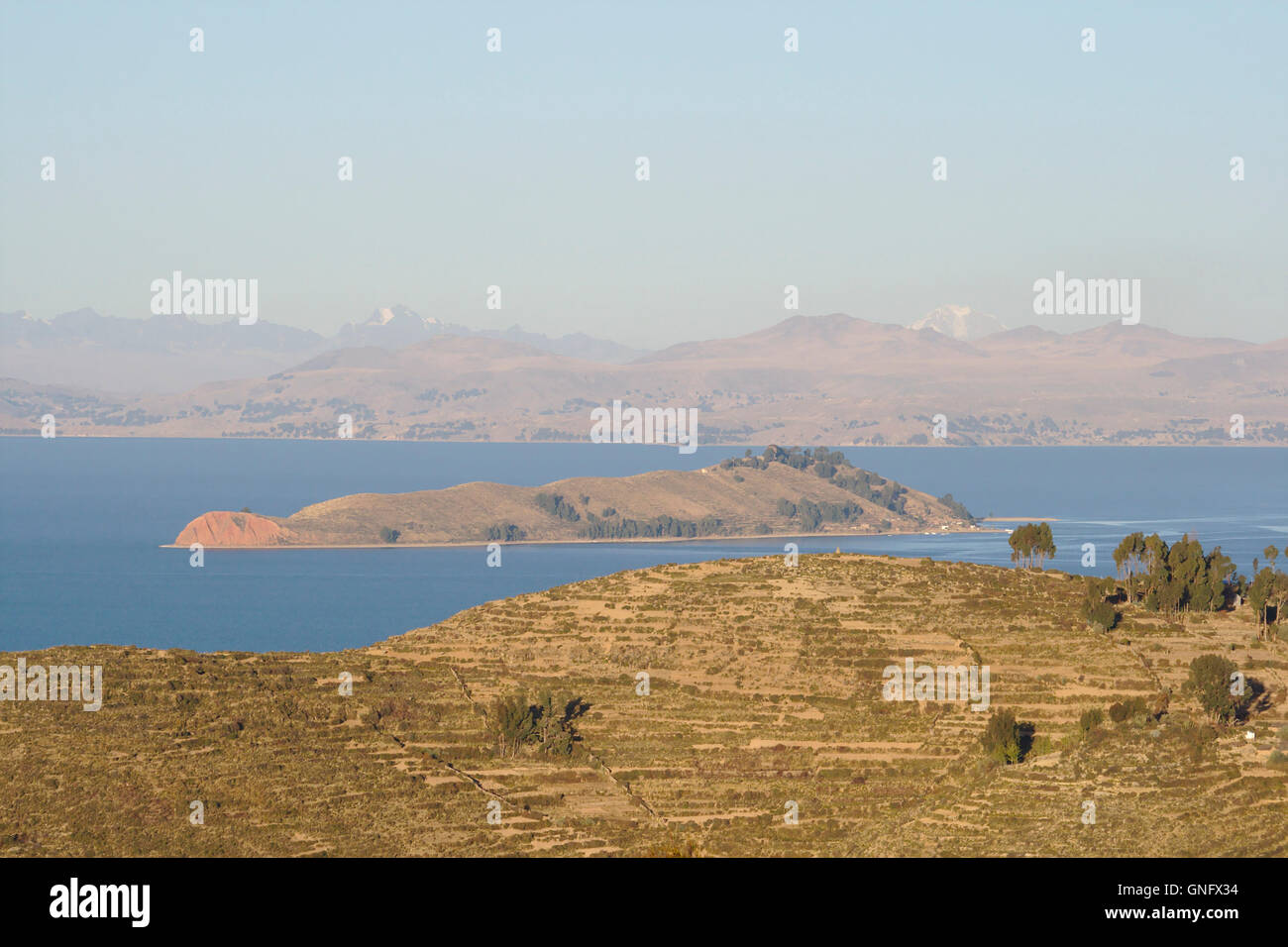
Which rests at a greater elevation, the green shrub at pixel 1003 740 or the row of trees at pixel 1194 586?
the row of trees at pixel 1194 586

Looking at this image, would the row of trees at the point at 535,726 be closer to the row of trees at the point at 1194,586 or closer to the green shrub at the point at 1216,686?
the green shrub at the point at 1216,686

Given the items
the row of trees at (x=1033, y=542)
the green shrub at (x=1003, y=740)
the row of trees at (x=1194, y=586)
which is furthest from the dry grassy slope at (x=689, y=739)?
the row of trees at (x=1033, y=542)

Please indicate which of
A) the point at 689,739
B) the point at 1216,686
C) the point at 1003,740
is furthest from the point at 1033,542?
the point at 689,739

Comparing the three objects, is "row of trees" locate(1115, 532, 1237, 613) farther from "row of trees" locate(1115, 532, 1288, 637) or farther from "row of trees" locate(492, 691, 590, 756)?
"row of trees" locate(492, 691, 590, 756)

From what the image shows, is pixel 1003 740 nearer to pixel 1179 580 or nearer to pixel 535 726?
pixel 535 726

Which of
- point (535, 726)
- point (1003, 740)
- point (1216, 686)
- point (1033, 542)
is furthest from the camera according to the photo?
point (1033, 542)
